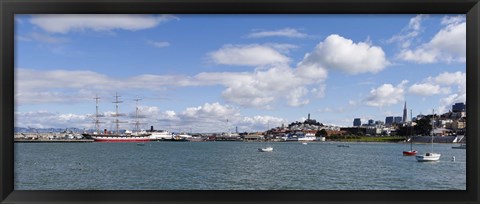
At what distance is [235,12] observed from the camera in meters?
1.86

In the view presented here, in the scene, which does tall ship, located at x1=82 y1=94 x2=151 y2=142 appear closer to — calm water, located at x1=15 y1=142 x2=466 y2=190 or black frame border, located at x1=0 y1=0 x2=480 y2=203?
calm water, located at x1=15 y1=142 x2=466 y2=190

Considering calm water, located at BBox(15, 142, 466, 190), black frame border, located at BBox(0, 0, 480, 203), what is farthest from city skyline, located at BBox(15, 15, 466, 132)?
black frame border, located at BBox(0, 0, 480, 203)

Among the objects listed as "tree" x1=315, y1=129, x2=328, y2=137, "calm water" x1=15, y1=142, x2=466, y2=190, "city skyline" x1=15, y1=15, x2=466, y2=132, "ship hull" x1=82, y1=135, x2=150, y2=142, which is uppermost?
"city skyline" x1=15, y1=15, x2=466, y2=132

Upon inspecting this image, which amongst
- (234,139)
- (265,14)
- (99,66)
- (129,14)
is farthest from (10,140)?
(99,66)

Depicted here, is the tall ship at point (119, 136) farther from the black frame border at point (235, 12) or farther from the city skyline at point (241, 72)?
the black frame border at point (235, 12)

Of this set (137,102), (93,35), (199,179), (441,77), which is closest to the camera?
(199,179)

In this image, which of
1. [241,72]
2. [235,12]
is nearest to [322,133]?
[241,72]

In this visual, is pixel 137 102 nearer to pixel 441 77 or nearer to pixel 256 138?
pixel 256 138

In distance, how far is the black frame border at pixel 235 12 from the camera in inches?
71.2

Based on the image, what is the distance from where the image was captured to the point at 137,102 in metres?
36.4

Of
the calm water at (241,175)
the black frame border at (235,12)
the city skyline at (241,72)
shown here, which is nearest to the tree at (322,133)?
the city skyline at (241,72)

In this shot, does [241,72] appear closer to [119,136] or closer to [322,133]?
[322,133]

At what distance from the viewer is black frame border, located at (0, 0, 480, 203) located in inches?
71.2

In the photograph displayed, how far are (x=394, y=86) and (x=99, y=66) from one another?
23571 millimetres
